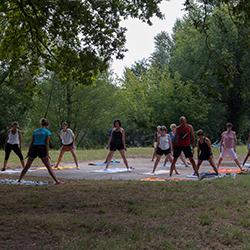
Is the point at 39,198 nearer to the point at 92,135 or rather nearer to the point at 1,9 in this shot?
the point at 1,9

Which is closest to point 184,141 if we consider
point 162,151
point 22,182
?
point 162,151

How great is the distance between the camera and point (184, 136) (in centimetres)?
1625

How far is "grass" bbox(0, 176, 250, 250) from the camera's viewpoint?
739 centimetres

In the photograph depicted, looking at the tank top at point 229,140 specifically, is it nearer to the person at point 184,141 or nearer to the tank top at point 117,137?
the person at point 184,141

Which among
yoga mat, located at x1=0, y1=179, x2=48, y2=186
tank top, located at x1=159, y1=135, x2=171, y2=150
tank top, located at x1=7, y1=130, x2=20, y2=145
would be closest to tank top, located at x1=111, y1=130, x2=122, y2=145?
tank top, located at x1=159, y1=135, x2=171, y2=150

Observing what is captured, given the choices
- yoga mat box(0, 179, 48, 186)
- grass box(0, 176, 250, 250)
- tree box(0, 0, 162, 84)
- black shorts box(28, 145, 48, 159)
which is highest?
tree box(0, 0, 162, 84)

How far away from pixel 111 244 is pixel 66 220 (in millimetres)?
1616

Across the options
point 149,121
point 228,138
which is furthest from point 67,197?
point 149,121

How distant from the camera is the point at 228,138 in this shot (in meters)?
18.7

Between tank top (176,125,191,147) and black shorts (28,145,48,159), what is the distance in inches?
171

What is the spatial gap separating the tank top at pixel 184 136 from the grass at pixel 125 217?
3.06m

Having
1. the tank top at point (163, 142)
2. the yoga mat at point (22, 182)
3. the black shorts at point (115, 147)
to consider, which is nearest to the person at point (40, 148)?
the yoga mat at point (22, 182)

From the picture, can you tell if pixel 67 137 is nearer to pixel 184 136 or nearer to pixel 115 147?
pixel 115 147

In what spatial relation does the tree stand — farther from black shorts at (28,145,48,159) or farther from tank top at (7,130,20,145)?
tank top at (7,130,20,145)
